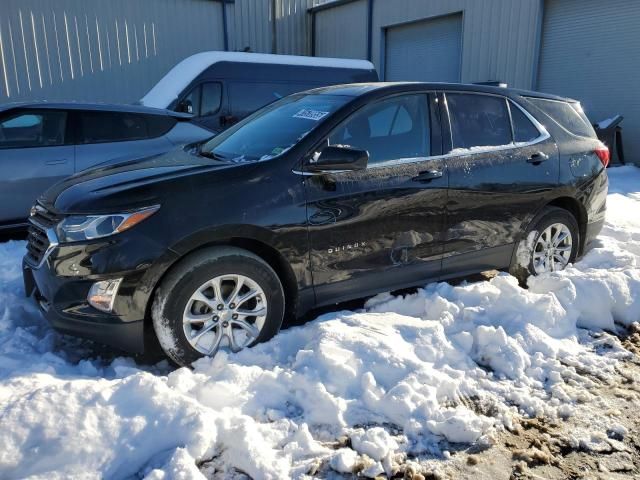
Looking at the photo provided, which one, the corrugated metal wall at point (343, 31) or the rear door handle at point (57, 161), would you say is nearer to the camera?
the rear door handle at point (57, 161)

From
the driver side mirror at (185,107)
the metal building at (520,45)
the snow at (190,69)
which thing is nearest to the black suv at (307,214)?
the driver side mirror at (185,107)

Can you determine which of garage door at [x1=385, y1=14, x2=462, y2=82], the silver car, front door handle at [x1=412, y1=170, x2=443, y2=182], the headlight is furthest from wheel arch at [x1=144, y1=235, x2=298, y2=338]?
garage door at [x1=385, y1=14, x2=462, y2=82]

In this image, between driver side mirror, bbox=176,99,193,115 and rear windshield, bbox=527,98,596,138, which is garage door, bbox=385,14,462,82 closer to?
driver side mirror, bbox=176,99,193,115

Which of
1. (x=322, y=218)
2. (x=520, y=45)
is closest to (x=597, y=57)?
(x=520, y=45)

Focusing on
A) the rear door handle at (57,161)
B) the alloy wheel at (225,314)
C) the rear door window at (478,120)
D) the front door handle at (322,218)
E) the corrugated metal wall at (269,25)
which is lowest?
the alloy wheel at (225,314)

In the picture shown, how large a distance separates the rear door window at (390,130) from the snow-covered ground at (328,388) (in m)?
1.05

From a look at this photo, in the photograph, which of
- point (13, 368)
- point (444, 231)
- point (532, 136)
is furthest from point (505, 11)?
point (13, 368)

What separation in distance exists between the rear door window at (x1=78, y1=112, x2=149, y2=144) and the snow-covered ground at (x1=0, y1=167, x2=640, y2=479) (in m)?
2.52

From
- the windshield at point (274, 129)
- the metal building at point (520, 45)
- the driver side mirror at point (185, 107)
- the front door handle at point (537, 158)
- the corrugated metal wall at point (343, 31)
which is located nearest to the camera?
the windshield at point (274, 129)

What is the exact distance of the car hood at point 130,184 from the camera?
115 inches

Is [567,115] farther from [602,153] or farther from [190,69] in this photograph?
[190,69]

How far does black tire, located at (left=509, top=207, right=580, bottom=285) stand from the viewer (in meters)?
4.34

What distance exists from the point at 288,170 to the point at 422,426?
1.64 m

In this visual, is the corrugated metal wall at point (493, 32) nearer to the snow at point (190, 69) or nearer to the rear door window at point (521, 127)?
the snow at point (190, 69)
